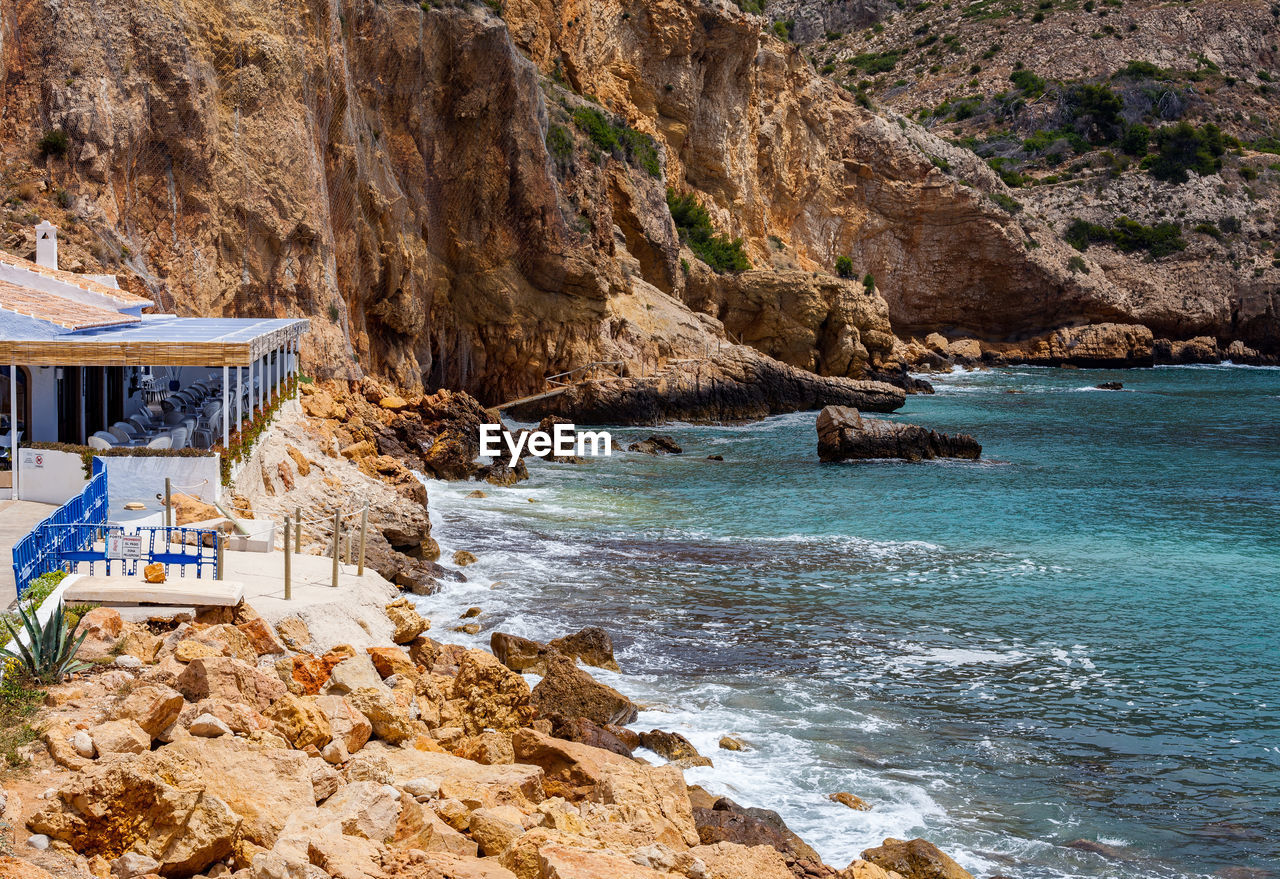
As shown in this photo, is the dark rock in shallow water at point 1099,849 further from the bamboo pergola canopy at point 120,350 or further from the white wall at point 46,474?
the white wall at point 46,474

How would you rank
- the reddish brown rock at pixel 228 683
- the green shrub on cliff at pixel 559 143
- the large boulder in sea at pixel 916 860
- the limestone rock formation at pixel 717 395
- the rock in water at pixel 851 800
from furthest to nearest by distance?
the green shrub on cliff at pixel 559 143, the limestone rock formation at pixel 717 395, the rock in water at pixel 851 800, the large boulder in sea at pixel 916 860, the reddish brown rock at pixel 228 683

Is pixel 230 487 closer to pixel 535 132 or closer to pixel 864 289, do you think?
pixel 535 132

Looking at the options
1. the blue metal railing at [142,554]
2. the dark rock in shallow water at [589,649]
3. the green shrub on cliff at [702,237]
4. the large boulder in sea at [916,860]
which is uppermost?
the green shrub on cliff at [702,237]

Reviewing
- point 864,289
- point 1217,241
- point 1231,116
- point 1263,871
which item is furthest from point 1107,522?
point 1231,116

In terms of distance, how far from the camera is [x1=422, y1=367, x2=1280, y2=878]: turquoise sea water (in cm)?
1195

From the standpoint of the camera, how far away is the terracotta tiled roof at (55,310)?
1761cm

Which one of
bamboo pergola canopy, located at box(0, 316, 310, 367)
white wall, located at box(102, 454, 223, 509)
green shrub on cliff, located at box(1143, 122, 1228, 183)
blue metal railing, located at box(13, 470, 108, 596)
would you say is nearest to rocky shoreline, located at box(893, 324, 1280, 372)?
green shrub on cliff, located at box(1143, 122, 1228, 183)

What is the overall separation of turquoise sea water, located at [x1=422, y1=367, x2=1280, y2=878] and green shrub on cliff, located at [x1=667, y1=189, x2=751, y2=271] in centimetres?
2702

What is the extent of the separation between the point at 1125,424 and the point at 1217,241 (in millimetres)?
44340

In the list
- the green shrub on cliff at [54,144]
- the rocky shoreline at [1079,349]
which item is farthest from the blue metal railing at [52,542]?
the rocky shoreline at [1079,349]

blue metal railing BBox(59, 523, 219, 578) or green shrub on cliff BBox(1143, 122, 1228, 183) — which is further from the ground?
green shrub on cliff BBox(1143, 122, 1228, 183)

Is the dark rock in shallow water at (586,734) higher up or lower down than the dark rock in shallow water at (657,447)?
lower down

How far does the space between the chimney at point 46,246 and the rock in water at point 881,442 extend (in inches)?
935

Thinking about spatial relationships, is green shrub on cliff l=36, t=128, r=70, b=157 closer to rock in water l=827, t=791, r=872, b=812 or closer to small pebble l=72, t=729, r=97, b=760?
small pebble l=72, t=729, r=97, b=760
